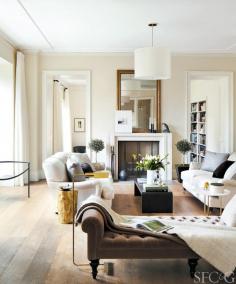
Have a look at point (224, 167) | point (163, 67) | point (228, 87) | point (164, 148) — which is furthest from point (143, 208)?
point (228, 87)

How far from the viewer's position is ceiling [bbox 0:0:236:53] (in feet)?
16.4

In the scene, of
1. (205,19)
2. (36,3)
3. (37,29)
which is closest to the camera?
(36,3)

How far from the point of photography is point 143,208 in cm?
522

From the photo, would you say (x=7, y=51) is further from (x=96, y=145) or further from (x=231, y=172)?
(x=231, y=172)

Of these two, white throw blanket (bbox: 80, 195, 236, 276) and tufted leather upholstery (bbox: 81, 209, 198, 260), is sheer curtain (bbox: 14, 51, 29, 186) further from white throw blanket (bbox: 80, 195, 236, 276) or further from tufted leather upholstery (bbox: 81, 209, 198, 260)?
white throw blanket (bbox: 80, 195, 236, 276)

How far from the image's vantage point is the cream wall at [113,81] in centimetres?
816

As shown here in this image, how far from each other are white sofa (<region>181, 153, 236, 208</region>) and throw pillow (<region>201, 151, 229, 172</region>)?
0.11m

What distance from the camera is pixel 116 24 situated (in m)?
5.96


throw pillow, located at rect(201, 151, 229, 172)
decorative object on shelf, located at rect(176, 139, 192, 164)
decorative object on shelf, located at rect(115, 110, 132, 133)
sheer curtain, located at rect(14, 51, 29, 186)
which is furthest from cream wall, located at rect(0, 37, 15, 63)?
throw pillow, located at rect(201, 151, 229, 172)

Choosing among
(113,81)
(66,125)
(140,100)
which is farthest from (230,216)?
(66,125)

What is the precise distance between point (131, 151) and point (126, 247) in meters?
5.57

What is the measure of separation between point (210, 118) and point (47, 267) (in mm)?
7321

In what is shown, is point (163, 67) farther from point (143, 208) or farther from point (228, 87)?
point (228, 87)

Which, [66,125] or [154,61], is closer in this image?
[154,61]
